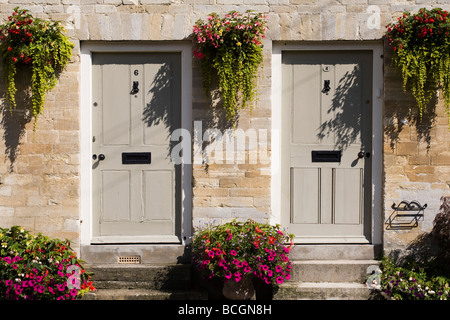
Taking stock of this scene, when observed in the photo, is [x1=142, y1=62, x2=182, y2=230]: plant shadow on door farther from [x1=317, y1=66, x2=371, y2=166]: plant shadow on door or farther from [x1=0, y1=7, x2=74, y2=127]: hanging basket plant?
[x1=317, y1=66, x2=371, y2=166]: plant shadow on door

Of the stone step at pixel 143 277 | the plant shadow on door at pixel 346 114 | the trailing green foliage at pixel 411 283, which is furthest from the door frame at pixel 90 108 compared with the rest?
the trailing green foliage at pixel 411 283

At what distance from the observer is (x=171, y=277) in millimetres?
6086

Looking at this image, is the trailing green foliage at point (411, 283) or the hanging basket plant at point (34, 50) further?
the hanging basket plant at point (34, 50)

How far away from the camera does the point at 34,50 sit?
19.6ft

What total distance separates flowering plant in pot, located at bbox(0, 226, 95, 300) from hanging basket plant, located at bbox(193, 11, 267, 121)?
7.44ft

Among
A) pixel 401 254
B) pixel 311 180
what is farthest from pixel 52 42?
pixel 401 254

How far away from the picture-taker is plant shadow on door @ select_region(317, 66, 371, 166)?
6.29 m

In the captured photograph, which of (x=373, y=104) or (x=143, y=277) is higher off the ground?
(x=373, y=104)

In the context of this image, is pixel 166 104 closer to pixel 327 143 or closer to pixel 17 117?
pixel 17 117

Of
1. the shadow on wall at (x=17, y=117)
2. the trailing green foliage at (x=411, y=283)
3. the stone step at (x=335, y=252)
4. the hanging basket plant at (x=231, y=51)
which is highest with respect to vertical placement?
the hanging basket plant at (x=231, y=51)

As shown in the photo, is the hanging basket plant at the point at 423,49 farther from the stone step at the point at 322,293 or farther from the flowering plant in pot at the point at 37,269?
the flowering plant in pot at the point at 37,269

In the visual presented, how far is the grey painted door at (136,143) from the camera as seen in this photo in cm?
629

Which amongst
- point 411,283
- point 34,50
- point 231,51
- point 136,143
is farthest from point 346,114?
point 34,50

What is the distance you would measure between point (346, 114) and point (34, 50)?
3.40 metres
